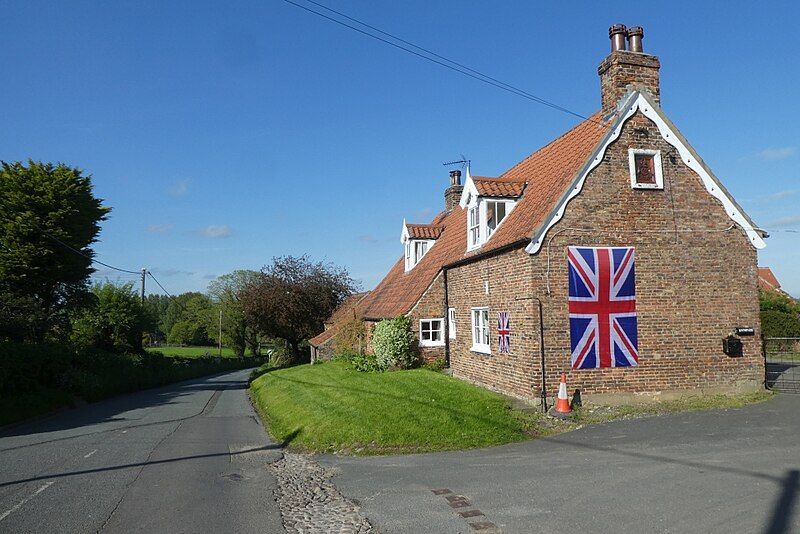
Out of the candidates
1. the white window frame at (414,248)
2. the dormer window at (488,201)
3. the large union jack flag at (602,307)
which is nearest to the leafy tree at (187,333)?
the white window frame at (414,248)

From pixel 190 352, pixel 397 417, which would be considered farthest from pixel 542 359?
pixel 190 352

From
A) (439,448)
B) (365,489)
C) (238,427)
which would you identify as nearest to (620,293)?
(439,448)

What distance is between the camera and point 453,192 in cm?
3064

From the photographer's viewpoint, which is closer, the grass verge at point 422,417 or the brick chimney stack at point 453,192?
the grass verge at point 422,417

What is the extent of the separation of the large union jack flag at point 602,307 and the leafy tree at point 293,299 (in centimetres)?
3109

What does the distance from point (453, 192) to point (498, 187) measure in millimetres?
13468

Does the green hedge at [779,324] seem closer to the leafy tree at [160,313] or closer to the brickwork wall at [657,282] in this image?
the brickwork wall at [657,282]

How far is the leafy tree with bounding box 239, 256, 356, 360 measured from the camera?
A: 42375 mm

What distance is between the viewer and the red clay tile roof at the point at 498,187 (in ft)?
55.6

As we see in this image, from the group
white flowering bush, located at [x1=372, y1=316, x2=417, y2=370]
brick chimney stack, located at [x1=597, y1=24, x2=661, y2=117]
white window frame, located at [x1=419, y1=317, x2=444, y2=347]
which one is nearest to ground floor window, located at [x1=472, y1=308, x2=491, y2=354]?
white window frame, located at [x1=419, y1=317, x2=444, y2=347]

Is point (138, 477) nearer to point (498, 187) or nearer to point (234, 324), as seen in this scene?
point (498, 187)

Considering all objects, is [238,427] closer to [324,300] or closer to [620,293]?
[620,293]

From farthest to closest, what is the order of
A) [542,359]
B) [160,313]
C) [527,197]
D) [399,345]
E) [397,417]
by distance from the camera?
[160,313], [399,345], [527,197], [542,359], [397,417]

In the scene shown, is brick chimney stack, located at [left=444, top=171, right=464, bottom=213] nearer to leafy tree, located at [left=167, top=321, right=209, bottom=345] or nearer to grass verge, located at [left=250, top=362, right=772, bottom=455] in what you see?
grass verge, located at [left=250, top=362, right=772, bottom=455]
